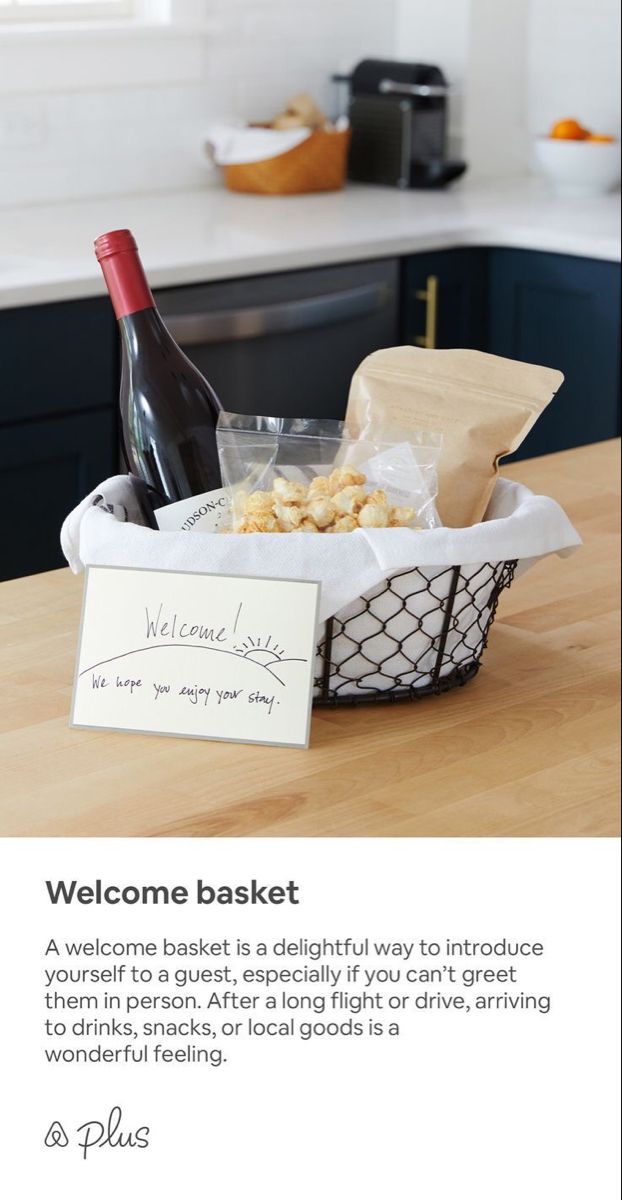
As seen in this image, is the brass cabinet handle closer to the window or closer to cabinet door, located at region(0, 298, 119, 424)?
cabinet door, located at region(0, 298, 119, 424)

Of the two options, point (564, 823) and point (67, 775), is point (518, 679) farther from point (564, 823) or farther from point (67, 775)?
point (67, 775)

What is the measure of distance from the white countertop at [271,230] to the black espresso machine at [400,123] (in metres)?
0.05

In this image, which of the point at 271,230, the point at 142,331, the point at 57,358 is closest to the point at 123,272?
the point at 142,331

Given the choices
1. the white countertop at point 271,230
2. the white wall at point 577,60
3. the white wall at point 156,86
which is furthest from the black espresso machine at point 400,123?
the white wall at point 577,60

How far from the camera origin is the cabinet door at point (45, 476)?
86.0 inches

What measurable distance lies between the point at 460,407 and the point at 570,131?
2.44m

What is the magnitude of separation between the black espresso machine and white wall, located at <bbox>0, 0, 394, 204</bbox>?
0.15 m

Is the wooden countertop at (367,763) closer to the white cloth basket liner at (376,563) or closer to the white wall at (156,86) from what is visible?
the white cloth basket liner at (376,563)

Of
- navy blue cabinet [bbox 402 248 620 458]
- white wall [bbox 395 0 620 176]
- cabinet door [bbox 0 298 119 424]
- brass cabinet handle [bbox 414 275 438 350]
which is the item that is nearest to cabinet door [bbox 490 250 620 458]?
navy blue cabinet [bbox 402 248 620 458]

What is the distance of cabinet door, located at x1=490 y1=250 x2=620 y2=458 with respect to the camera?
258cm
